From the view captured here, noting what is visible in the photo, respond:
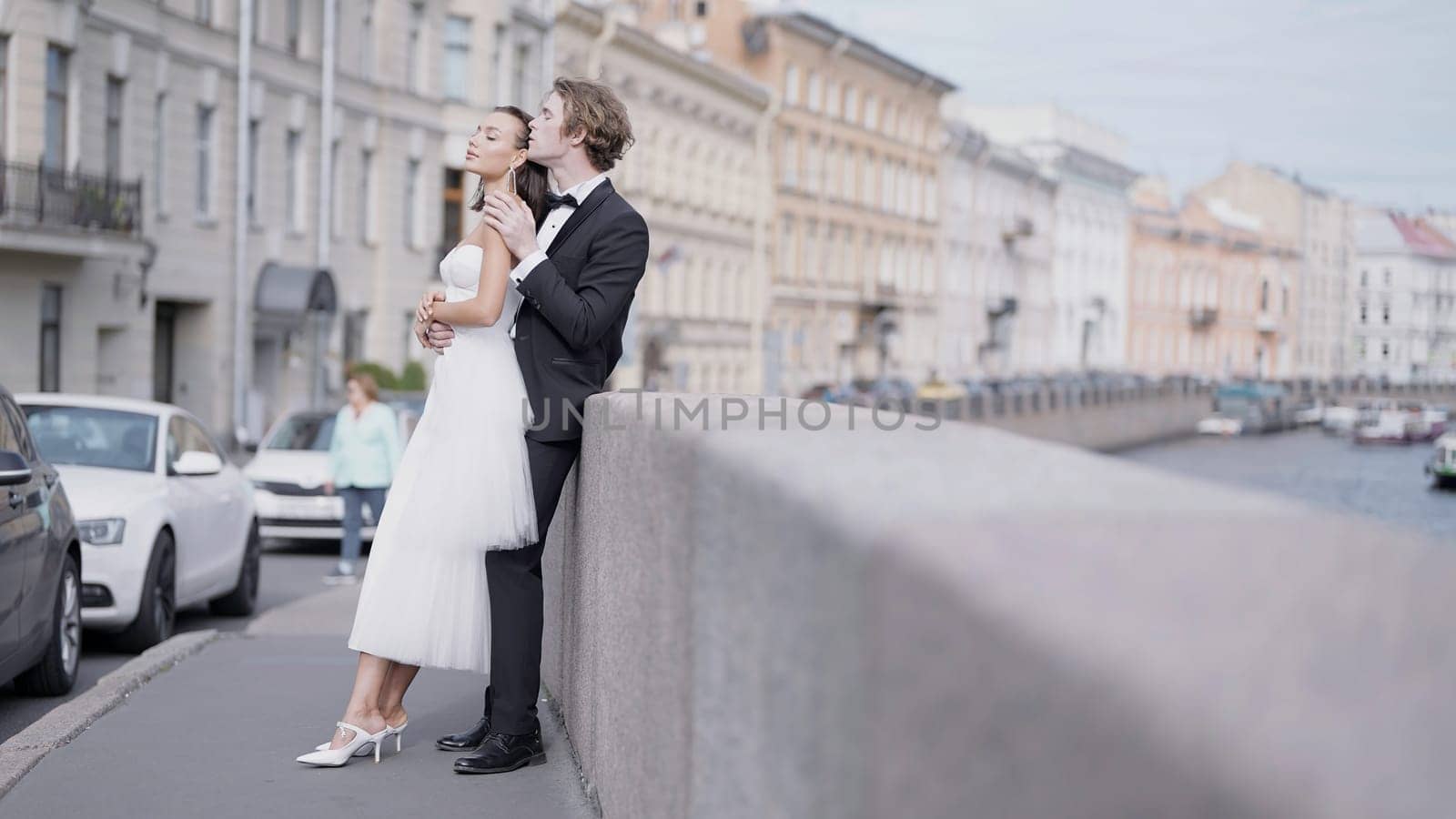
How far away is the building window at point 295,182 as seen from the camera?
38812 millimetres

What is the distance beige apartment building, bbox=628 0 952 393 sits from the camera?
71688 mm

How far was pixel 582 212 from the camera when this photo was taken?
537 centimetres

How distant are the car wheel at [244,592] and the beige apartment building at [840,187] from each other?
160 feet

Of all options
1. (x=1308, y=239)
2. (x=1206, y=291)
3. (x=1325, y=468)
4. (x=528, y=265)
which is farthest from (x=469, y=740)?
(x=1308, y=239)

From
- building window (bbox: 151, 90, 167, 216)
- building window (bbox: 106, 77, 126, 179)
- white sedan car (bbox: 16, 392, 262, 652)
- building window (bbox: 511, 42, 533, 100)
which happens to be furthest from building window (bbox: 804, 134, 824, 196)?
white sedan car (bbox: 16, 392, 262, 652)

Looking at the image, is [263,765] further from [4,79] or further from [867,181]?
[867,181]

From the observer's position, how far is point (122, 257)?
1221 inches

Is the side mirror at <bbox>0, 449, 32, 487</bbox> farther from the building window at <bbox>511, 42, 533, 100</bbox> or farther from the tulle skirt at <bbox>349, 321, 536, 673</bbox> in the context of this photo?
the building window at <bbox>511, 42, 533, 100</bbox>

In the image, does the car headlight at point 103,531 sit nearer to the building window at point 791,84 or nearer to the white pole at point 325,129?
the white pole at point 325,129

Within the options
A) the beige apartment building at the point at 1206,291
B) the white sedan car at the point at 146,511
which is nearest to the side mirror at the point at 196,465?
the white sedan car at the point at 146,511

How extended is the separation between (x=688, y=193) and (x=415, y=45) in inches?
824

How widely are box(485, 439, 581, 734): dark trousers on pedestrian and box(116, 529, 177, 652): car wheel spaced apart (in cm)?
577

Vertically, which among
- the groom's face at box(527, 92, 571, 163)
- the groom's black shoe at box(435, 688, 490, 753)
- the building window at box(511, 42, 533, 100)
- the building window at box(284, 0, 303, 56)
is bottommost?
the groom's black shoe at box(435, 688, 490, 753)

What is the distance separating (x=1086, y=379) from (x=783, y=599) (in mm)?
97046
